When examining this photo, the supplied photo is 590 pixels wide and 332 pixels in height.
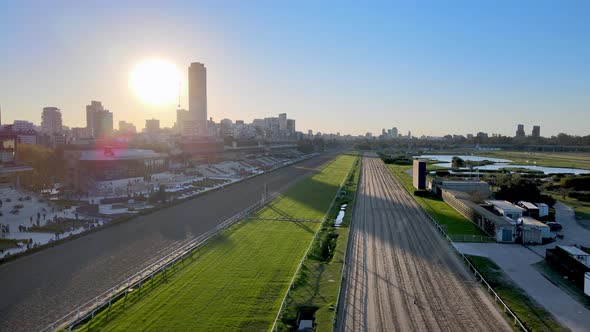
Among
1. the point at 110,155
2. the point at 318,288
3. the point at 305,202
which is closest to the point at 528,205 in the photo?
the point at 305,202

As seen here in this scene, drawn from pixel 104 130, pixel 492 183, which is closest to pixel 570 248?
pixel 492 183

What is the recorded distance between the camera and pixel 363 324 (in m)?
10.3

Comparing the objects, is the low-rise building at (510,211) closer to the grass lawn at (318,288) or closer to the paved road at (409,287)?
the paved road at (409,287)

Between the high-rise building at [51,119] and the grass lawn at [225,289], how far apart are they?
101962 millimetres

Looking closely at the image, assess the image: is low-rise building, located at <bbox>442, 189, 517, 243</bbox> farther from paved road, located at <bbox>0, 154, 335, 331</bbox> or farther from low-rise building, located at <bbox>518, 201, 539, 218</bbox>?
paved road, located at <bbox>0, 154, 335, 331</bbox>

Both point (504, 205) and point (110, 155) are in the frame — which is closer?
point (504, 205)

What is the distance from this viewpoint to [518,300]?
38.7 feet

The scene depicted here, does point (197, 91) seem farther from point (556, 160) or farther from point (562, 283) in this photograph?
point (562, 283)

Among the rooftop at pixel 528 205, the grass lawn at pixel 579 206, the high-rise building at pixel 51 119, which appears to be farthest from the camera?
the high-rise building at pixel 51 119

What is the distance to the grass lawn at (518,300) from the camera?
10.4m

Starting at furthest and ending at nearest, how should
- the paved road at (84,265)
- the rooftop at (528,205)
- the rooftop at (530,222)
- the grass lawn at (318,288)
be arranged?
the rooftop at (528,205)
the rooftop at (530,222)
the paved road at (84,265)
the grass lawn at (318,288)

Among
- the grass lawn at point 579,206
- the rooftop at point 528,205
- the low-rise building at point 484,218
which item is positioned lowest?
the grass lawn at point 579,206

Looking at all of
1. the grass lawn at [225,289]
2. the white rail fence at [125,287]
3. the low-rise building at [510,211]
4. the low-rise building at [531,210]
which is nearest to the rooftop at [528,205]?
the low-rise building at [531,210]

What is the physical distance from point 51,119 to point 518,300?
379 ft
